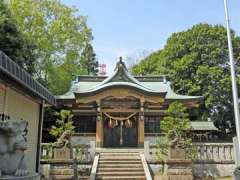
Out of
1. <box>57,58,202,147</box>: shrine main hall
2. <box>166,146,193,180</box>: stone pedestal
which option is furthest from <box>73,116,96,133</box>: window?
<box>166,146,193,180</box>: stone pedestal

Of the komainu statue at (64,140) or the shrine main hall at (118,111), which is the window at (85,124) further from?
the komainu statue at (64,140)

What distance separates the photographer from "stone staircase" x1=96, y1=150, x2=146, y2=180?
45.6 feet

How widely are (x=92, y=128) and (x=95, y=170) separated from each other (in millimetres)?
6985

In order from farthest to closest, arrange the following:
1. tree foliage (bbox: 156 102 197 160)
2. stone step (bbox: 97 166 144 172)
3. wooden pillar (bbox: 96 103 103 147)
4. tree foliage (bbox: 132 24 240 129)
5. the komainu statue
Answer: tree foliage (bbox: 132 24 240 129), wooden pillar (bbox: 96 103 103 147), tree foliage (bbox: 156 102 197 160), the komainu statue, stone step (bbox: 97 166 144 172)

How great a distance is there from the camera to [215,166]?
1528cm

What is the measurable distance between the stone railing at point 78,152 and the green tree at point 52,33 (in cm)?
978

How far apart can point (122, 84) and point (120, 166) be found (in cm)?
650

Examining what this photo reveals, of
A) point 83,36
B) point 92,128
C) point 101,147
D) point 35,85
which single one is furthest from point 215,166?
point 83,36

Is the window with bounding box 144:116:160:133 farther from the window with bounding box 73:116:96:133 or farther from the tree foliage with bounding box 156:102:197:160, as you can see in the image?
the tree foliage with bounding box 156:102:197:160

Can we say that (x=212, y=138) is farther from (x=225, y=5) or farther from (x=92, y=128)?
(x=225, y=5)

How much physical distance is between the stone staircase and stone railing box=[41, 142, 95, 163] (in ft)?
2.02

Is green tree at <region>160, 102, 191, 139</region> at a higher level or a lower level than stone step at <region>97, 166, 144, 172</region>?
higher

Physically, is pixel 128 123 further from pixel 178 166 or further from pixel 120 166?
pixel 178 166

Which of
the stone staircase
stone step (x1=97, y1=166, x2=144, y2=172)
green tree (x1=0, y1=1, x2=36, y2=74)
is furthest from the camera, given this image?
green tree (x1=0, y1=1, x2=36, y2=74)
